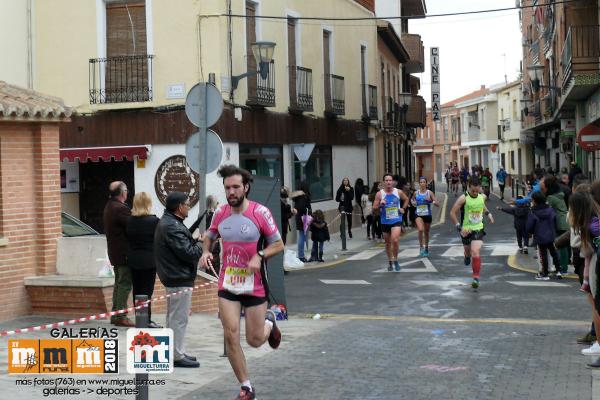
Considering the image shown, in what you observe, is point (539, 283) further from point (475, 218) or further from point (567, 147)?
point (567, 147)

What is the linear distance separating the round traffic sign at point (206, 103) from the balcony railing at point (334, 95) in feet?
54.6

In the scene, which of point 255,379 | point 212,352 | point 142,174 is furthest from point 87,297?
point 142,174

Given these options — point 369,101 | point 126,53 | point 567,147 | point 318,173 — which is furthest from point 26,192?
point 567,147

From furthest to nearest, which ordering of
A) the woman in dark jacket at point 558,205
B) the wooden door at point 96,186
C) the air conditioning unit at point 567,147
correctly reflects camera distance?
the air conditioning unit at point 567,147 < the wooden door at point 96,186 < the woman in dark jacket at point 558,205

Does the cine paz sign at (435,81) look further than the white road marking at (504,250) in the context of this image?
Yes

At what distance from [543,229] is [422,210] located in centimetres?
440

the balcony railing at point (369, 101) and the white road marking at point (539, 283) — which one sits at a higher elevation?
the balcony railing at point (369, 101)

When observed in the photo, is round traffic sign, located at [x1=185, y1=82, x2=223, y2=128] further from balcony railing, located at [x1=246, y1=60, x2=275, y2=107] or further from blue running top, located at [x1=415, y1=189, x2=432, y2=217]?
balcony railing, located at [x1=246, y1=60, x2=275, y2=107]

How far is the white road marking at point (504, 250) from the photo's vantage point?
2023 cm

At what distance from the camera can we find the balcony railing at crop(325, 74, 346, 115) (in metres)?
28.4

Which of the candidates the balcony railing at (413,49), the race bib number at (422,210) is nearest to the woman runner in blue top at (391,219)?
the race bib number at (422,210)

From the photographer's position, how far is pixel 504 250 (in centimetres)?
2105

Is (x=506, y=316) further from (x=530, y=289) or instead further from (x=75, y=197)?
(x=75, y=197)

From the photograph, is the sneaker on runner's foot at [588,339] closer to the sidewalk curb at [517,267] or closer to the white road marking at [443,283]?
the white road marking at [443,283]
